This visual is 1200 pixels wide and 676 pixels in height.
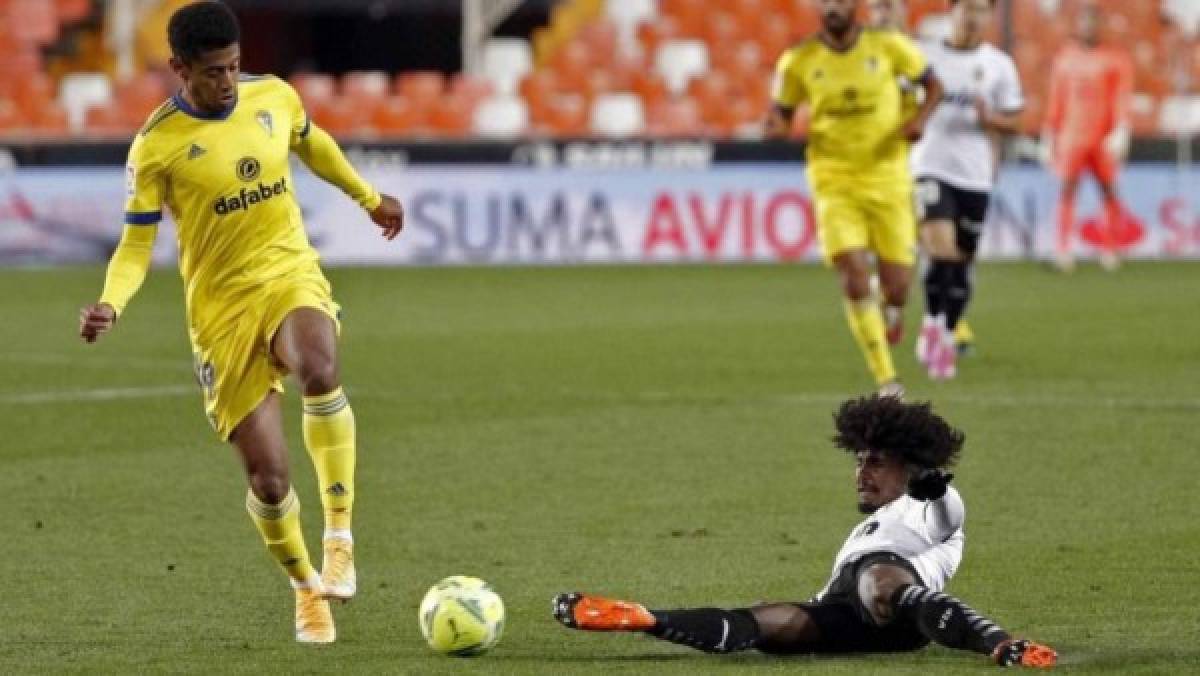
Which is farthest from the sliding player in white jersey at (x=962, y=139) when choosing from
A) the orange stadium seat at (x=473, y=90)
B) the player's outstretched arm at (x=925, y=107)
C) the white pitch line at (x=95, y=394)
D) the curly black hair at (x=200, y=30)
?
the orange stadium seat at (x=473, y=90)

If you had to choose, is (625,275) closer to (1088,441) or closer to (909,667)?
(1088,441)

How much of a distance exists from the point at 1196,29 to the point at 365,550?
2173 centimetres

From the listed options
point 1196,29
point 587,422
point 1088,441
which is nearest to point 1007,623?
point 1088,441

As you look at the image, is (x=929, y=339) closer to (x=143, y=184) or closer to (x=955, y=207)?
(x=955, y=207)

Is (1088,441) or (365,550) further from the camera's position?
(1088,441)

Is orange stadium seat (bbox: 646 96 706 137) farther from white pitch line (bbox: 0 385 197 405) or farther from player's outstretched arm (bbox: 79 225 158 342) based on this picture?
player's outstretched arm (bbox: 79 225 158 342)

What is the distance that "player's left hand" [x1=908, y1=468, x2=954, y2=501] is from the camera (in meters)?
7.21

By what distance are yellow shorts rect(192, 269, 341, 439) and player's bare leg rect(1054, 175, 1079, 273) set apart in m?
16.6

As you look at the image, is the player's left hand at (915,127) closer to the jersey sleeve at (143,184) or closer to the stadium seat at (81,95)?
the jersey sleeve at (143,184)

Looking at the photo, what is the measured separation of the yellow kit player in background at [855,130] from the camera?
46.3 ft

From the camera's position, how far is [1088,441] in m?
12.2

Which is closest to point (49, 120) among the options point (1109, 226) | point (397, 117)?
point (397, 117)

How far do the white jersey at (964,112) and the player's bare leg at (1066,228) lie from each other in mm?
7308

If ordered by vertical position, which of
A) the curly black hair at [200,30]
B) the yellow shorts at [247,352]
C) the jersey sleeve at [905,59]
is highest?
the curly black hair at [200,30]
